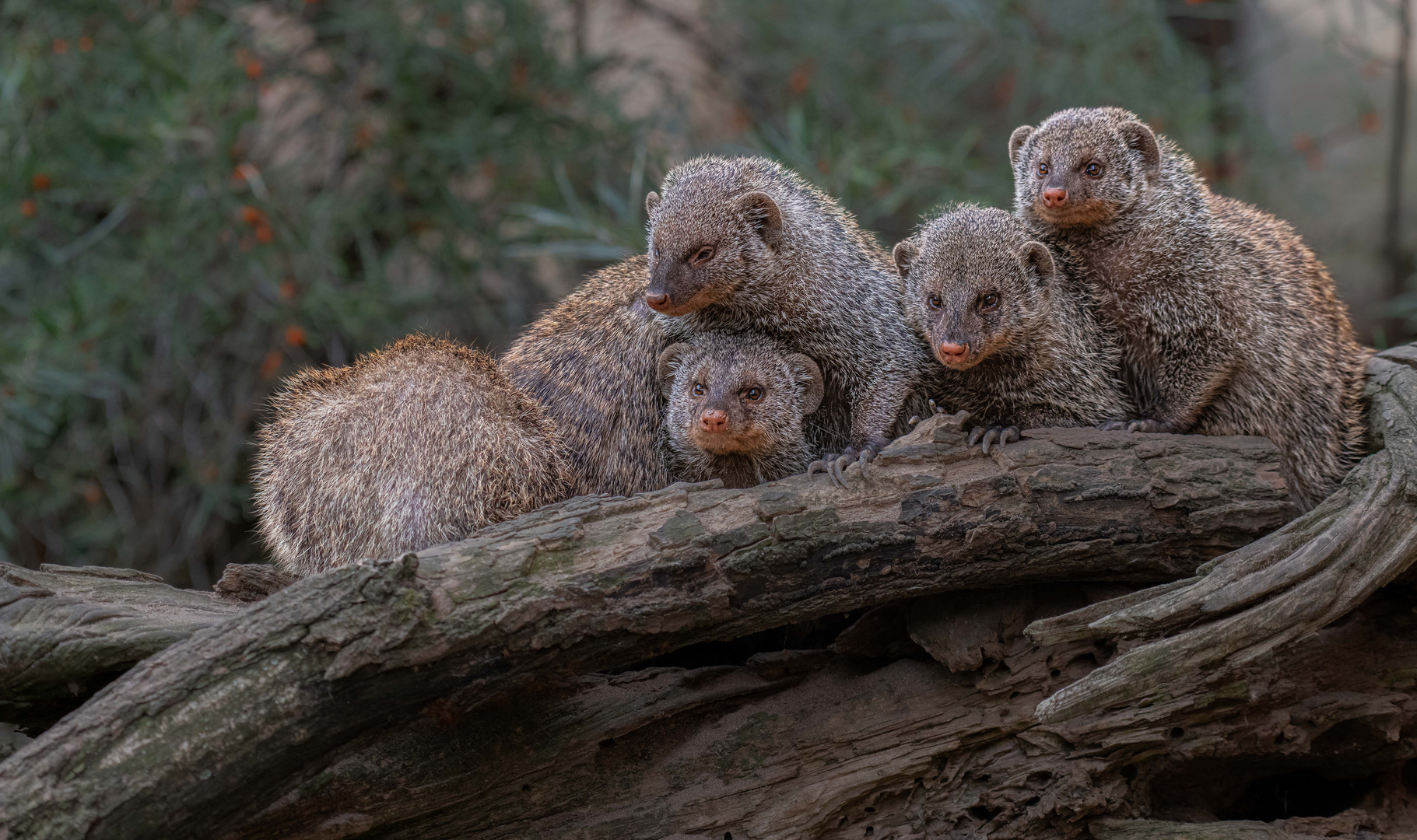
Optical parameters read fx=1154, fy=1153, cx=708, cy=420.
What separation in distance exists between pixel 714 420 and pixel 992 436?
831mm

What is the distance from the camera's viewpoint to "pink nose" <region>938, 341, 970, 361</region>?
3.40m

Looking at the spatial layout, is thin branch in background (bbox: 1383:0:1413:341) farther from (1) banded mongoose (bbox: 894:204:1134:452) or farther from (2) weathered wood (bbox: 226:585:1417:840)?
(2) weathered wood (bbox: 226:585:1417:840)

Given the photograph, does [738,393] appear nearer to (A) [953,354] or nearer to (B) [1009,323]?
(A) [953,354]

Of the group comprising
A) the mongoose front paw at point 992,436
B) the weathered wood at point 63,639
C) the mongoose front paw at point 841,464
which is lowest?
the mongoose front paw at point 992,436

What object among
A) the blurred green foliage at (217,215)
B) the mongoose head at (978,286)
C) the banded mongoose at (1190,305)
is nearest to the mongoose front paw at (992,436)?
the mongoose head at (978,286)

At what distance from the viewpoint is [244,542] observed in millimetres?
7180

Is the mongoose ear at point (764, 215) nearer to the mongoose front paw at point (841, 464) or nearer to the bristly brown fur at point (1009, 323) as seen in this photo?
the bristly brown fur at point (1009, 323)

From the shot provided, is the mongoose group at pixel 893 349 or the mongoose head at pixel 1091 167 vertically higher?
the mongoose head at pixel 1091 167

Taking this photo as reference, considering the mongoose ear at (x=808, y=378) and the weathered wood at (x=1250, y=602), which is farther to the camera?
the mongoose ear at (x=808, y=378)

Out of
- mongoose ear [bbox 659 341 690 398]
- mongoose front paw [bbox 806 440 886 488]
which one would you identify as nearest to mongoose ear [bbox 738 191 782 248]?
mongoose ear [bbox 659 341 690 398]

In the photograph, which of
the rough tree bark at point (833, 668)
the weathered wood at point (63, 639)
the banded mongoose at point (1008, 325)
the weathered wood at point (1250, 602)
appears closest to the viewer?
the rough tree bark at point (833, 668)

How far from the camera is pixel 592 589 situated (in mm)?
2895

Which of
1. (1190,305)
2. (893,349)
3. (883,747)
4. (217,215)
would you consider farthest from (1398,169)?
(217,215)

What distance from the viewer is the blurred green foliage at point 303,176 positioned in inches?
212
